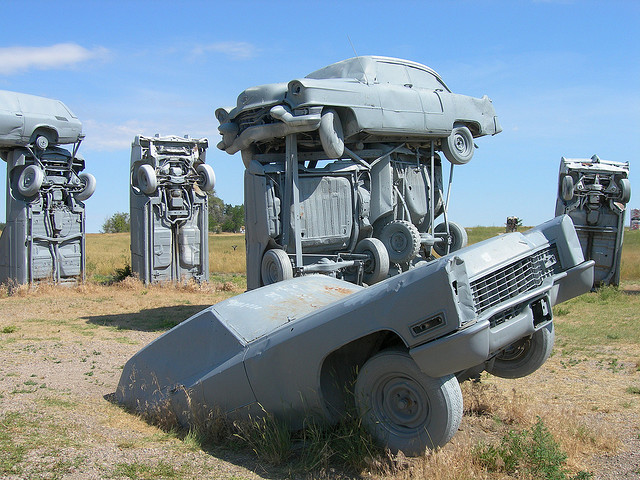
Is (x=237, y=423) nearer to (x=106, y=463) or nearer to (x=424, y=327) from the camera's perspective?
(x=106, y=463)

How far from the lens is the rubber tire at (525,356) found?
5.91 meters

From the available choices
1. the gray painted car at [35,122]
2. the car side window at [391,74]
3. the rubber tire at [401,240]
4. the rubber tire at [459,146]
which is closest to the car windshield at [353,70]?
the car side window at [391,74]

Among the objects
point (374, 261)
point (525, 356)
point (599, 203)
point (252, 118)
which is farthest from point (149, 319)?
point (599, 203)

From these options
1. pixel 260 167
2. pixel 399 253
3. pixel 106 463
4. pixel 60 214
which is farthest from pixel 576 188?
pixel 106 463

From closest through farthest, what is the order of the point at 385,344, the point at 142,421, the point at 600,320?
the point at 385,344
the point at 142,421
the point at 600,320

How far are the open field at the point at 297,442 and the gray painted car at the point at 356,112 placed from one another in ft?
13.1

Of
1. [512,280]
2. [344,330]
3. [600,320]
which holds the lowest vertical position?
[600,320]

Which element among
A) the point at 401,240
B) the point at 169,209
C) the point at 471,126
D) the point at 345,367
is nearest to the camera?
the point at 345,367

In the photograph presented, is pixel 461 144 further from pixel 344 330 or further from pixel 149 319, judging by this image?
pixel 344 330

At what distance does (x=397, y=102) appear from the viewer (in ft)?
38.4

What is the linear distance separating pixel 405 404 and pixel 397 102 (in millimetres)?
7892

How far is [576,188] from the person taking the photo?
1742 cm

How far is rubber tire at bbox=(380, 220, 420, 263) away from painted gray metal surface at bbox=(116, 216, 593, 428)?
5409 millimetres

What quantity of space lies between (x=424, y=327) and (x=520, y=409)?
2.02 meters
